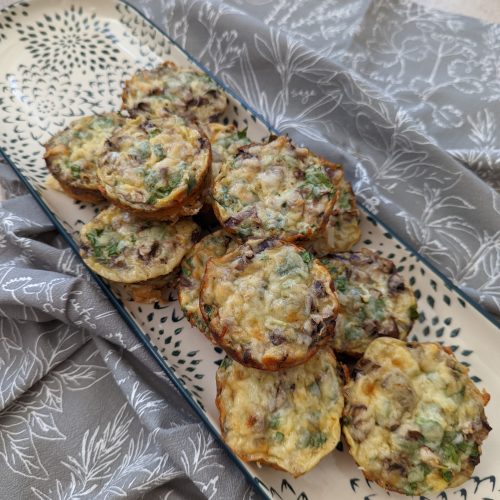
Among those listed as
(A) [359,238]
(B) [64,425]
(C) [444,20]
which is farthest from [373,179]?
(B) [64,425]

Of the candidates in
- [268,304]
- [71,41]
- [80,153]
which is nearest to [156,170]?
[80,153]

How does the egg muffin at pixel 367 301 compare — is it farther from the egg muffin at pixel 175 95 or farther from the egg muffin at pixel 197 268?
the egg muffin at pixel 175 95

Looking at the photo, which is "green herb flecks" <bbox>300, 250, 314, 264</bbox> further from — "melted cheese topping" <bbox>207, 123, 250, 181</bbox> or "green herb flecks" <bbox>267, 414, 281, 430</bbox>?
"melted cheese topping" <bbox>207, 123, 250, 181</bbox>

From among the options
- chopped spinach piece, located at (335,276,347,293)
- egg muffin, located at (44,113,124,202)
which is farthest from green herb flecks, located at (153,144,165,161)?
chopped spinach piece, located at (335,276,347,293)

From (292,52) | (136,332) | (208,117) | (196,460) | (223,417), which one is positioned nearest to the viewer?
(223,417)

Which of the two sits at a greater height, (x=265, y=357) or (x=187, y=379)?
(x=265, y=357)

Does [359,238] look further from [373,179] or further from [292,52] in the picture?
[292,52]
